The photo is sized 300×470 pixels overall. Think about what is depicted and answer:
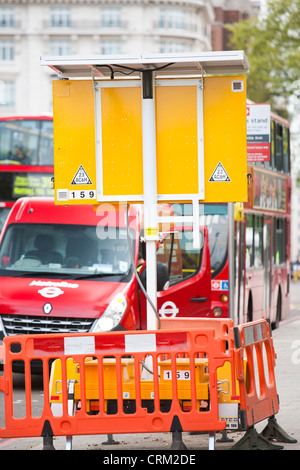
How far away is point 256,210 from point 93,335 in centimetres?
1408

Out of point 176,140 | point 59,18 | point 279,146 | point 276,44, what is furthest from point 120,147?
point 59,18

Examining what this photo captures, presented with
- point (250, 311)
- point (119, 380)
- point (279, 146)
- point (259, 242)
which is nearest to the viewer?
point (119, 380)

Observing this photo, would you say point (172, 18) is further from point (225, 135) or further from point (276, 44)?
point (225, 135)

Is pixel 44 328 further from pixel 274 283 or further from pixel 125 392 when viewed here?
pixel 274 283

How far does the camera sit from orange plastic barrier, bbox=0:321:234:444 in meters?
7.32

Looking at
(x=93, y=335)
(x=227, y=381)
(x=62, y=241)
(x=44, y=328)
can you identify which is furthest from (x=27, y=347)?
(x=62, y=241)

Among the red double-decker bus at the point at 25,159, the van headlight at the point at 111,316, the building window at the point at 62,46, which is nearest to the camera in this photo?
the van headlight at the point at 111,316

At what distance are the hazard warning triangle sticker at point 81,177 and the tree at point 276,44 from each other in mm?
42451

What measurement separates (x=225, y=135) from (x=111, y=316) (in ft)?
14.6

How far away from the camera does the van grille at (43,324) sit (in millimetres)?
12102

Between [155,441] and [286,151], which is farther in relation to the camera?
[286,151]

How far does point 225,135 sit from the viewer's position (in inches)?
319

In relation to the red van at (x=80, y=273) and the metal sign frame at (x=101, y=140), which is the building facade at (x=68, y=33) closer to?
the red van at (x=80, y=273)

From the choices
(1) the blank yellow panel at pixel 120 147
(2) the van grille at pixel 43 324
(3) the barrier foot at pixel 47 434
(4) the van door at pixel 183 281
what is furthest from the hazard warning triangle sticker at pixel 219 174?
(4) the van door at pixel 183 281
